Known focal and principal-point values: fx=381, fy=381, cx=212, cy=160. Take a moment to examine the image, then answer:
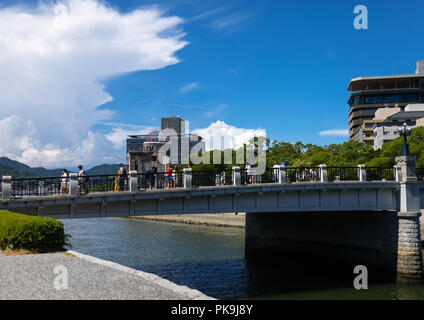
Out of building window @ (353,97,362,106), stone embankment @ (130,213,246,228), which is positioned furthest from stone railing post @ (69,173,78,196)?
building window @ (353,97,362,106)

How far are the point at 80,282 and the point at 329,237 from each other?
24.6 metres

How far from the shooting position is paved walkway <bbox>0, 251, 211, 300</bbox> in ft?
30.4

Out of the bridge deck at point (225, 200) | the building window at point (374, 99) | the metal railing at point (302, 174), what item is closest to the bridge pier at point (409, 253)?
the bridge deck at point (225, 200)

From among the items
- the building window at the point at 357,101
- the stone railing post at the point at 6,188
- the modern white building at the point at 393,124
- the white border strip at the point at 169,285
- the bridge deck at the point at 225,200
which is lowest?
the white border strip at the point at 169,285

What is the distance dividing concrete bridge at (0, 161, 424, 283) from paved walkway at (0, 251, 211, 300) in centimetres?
669

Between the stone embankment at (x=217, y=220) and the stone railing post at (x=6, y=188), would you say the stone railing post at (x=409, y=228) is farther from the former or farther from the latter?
the stone embankment at (x=217, y=220)

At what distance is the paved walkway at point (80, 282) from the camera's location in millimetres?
9273

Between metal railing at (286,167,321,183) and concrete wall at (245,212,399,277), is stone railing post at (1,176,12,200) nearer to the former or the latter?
metal railing at (286,167,321,183)

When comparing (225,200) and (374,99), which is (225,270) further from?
(374,99)

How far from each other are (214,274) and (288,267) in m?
Answer: 6.55

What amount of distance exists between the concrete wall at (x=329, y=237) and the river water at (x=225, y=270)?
67.1 inches

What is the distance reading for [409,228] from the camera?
84.1 ft

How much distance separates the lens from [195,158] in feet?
311

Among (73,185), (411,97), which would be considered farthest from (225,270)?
(411,97)
